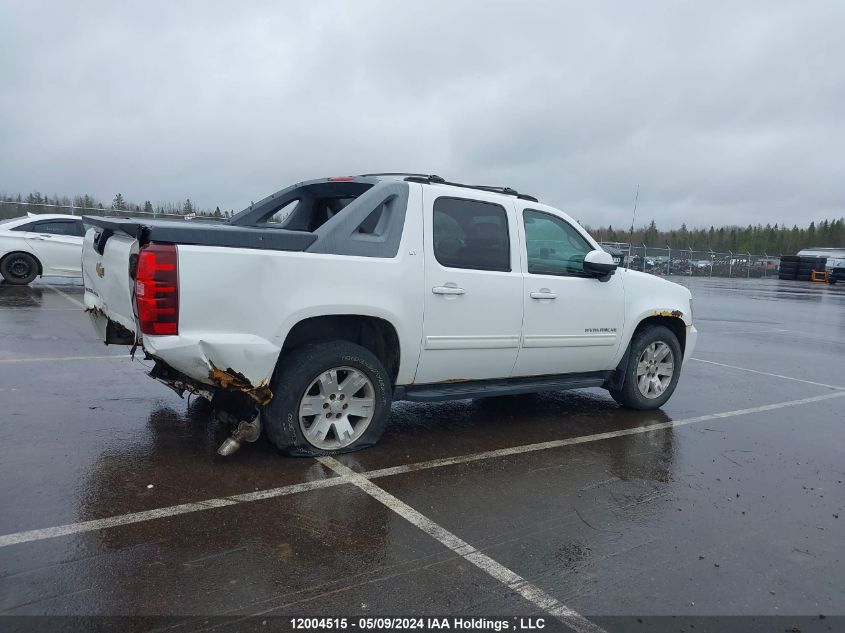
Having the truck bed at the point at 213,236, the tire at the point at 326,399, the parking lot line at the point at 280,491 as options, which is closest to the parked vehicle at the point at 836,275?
the parking lot line at the point at 280,491

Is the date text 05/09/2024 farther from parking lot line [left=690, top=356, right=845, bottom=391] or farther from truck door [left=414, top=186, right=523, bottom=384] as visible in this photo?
parking lot line [left=690, top=356, right=845, bottom=391]

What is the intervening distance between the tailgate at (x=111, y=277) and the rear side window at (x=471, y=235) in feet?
6.83

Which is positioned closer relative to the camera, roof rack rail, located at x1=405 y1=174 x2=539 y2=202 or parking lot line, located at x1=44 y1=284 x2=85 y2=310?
roof rack rail, located at x1=405 y1=174 x2=539 y2=202

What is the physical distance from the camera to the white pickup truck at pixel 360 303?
3879 mm

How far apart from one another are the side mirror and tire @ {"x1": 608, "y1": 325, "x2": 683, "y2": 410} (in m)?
0.97

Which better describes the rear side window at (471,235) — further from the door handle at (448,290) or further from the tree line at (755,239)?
the tree line at (755,239)

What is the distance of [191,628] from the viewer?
2.62 m

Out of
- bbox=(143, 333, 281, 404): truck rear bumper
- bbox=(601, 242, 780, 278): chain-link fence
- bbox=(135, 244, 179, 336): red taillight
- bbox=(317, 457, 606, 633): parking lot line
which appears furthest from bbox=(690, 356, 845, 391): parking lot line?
bbox=(601, 242, 780, 278): chain-link fence

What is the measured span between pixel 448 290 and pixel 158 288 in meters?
1.99

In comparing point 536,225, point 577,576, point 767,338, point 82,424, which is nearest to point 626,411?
point 536,225

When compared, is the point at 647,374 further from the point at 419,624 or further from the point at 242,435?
the point at 419,624

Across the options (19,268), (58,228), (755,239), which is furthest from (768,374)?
(755,239)

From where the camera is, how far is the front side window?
543 centimetres

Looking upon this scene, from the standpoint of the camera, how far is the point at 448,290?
477cm
